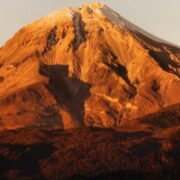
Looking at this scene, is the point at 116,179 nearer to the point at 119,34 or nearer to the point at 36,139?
the point at 36,139

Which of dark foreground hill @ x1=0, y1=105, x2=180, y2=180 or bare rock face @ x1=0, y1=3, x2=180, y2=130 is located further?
bare rock face @ x1=0, y1=3, x2=180, y2=130

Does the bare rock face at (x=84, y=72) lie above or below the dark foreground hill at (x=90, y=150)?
below

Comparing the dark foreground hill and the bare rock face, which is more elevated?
the dark foreground hill

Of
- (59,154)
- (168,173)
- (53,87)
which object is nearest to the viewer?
(168,173)

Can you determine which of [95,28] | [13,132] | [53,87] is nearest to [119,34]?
[95,28]

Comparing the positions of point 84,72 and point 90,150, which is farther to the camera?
point 84,72

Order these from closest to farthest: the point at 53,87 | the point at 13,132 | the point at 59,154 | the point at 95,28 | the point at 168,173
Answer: the point at 168,173
the point at 59,154
the point at 13,132
the point at 53,87
the point at 95,28

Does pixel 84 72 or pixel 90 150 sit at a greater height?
pixel 90 150

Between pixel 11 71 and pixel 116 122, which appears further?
pixel 11 71
